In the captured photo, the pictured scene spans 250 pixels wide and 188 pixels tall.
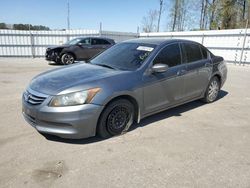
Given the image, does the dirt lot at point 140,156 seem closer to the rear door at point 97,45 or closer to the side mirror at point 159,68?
the side mirror at point 159,68

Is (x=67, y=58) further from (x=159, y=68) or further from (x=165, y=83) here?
(x=159, y=68)

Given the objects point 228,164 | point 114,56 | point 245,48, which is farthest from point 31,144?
point 245,48

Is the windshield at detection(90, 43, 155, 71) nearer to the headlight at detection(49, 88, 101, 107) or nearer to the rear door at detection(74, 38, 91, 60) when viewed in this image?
the headlight at detection(49, 88, 101, 107)

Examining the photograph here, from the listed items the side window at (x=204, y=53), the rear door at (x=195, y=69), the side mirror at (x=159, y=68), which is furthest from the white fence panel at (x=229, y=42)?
the side mirror at (x=159, y=68)

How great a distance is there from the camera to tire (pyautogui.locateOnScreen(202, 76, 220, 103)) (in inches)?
228

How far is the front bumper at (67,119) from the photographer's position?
10.9 feet

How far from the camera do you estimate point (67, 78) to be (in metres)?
3.78

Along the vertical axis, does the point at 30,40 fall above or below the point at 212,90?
above

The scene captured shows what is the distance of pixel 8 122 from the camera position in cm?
447

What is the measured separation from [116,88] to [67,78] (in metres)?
0.83


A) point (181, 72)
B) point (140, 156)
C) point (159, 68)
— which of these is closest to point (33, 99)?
point (140, 156)

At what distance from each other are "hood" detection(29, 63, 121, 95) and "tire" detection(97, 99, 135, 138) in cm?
50

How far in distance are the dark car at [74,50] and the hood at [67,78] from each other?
8983mm

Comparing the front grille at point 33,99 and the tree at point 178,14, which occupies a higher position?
the tree at point 178,14
